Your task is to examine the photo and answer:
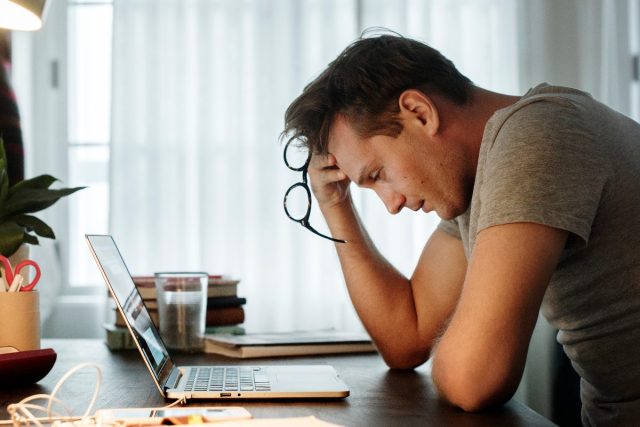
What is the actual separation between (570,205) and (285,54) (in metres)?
2.37

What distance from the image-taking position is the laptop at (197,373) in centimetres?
99

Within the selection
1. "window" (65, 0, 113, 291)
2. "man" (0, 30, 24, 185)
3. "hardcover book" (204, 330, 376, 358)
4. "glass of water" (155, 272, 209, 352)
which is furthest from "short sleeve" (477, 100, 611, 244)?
"window" (65, 0, 113, 291)

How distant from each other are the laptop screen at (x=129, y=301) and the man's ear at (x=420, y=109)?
20.3 inches

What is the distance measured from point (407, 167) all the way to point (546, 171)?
35cm

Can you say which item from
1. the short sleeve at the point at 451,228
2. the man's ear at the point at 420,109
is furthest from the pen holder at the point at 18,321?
the short sleeve at the point at 451,228

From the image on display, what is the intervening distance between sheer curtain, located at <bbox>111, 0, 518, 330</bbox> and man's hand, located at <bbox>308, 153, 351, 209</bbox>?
5.15ft

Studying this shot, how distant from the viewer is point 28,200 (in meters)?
1.38

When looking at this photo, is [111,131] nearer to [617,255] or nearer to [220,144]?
[220,144]

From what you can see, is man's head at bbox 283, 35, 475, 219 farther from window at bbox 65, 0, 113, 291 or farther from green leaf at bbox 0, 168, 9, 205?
window at bbox 65, 0, 113, 291

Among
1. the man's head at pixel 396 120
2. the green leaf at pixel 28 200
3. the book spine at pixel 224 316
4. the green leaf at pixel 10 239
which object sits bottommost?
the book spine at pixel 224 316

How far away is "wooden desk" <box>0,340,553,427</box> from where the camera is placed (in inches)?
35.5

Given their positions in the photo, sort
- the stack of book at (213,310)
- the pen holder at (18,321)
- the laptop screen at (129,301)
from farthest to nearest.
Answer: the stack of book at (213,310) → the pen holder at (18,321) → the laptop screen at (129,301)

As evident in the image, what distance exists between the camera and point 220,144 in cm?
318

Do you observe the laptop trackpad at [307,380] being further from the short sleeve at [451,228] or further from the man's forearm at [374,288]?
the short sleeve at [451,228]
